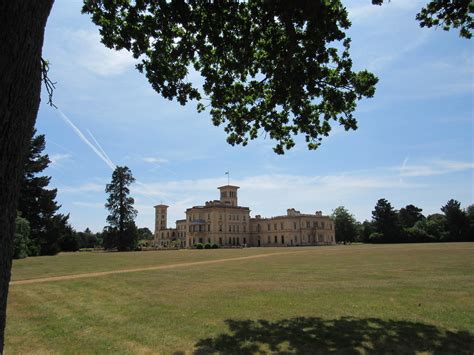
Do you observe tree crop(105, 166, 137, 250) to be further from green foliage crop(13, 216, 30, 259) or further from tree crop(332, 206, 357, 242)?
tree crop(332, 206, 357, 242)

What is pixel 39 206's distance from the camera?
46.1 m

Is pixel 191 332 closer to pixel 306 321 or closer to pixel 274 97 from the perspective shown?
pixel 306 321

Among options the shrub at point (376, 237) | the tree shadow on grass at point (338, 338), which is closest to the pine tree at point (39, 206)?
the tree shadow on grass at point (338, 338)

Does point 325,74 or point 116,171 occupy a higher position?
point 116,171

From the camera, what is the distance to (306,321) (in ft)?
25.2

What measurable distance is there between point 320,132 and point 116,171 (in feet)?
190

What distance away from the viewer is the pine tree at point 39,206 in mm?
44375

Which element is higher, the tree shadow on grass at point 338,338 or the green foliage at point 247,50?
the green foliage at point 247,50

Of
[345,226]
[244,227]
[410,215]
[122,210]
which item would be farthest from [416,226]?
[122,210]

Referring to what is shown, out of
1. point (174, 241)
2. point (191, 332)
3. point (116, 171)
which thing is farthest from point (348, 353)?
point (174, 241)

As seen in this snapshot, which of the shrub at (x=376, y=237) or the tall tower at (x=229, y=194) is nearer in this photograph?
the shrub at (x=376, y=237)

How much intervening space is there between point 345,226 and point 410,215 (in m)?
17.4

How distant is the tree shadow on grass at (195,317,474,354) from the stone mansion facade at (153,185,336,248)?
8185 centimetres

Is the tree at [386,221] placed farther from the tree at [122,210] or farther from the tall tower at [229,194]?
the tree at [122,210]
